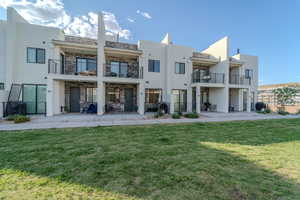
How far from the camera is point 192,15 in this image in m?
14.1

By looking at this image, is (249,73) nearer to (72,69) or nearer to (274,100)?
(274,100)

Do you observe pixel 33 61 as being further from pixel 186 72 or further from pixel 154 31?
pixel 186 72

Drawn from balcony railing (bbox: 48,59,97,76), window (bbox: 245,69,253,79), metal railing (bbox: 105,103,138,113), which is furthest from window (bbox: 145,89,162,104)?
window (bbox: 245,69,253,79)

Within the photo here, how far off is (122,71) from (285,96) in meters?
19.1

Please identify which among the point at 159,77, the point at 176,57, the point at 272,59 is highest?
the point at 272,59

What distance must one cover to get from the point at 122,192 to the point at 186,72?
13376mm

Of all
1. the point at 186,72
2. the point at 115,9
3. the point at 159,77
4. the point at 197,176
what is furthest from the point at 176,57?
the point at 197,176

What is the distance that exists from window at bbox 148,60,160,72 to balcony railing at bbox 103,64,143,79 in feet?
3.80

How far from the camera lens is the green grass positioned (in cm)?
227

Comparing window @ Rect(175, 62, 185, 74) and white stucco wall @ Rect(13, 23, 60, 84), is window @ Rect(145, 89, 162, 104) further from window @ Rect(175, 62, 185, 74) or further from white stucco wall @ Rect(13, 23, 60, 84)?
white stucco wall @ Rect(13, 23, 60, 84)

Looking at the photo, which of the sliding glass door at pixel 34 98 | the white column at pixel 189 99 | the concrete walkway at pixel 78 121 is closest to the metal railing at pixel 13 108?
the sliding glass door at pixel 34 98

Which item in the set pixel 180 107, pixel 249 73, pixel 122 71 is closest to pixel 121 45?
pixel 122 71

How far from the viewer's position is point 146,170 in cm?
300

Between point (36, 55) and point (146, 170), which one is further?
point (36, 55)
